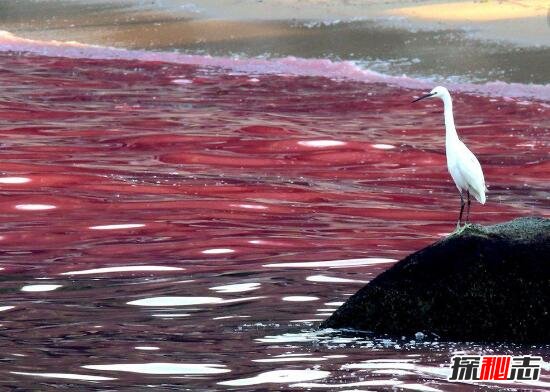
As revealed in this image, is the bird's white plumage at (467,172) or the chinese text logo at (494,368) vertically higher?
the bird's white plumage at (467,172)

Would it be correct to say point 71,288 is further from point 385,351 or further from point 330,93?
point 330,93

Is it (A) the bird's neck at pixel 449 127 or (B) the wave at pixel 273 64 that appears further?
(B) the wave at pixel 273 64

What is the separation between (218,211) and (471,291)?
4.02 meters

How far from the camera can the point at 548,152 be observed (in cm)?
1398

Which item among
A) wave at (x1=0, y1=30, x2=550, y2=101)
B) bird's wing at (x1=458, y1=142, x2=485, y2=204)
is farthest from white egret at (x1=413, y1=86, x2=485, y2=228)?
wave at (x1=0, y1=30, x2=550, y2=101)

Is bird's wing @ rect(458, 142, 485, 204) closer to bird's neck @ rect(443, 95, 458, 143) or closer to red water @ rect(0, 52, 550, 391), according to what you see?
bird's neck @ rect(443, 95, 458, 143)

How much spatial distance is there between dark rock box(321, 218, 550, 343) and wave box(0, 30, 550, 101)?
9565 millimetres

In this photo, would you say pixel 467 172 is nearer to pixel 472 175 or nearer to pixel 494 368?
pixel 472 175

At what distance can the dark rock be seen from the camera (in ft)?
22.7

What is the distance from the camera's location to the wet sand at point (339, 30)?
695 inches

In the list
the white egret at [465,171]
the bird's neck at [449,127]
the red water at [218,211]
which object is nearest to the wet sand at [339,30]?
the red water at [218,211]

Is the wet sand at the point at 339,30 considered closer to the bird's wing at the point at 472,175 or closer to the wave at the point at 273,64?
the wave at the point at 273,64

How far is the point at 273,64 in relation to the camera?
61.1ft

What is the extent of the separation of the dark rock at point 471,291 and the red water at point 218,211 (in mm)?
116
